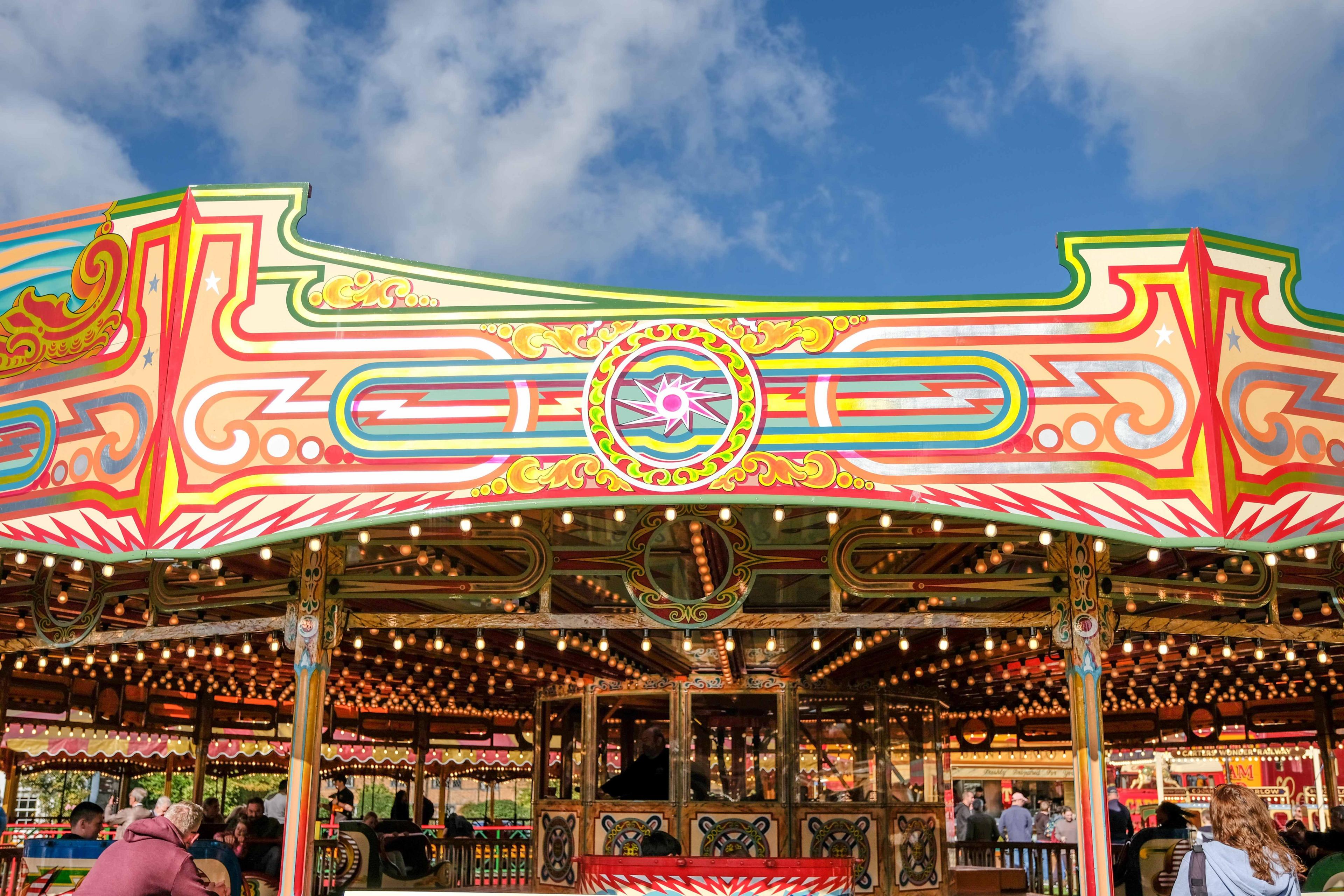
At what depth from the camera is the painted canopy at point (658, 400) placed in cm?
790

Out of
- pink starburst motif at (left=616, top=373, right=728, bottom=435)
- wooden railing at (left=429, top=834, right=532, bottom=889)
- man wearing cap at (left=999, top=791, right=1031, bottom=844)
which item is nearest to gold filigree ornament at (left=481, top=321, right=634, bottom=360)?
pink starburst motif at (left=616, top=373, right=728, bottom=435)

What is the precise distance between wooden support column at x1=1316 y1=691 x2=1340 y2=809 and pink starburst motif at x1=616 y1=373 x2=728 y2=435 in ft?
47.6

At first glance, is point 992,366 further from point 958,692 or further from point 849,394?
point 958,692

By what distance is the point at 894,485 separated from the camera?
7.87 meters

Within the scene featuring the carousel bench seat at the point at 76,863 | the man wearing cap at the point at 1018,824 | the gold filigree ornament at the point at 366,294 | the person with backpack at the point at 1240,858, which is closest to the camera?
the person with backpack at the point at 1240,858

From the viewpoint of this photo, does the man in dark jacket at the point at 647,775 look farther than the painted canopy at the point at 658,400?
Yes

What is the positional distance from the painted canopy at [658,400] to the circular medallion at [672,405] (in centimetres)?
2

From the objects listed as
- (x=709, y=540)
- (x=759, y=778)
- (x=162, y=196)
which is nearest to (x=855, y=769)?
(x=759, y=778)

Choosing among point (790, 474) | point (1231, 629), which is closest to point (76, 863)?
point (790, 474)

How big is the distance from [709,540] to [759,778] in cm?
310

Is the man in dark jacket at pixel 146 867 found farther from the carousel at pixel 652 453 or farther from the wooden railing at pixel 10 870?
the wooden railing at pixel 10 870

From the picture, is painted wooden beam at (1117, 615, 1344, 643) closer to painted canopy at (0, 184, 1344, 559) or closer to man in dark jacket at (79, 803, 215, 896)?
painted canopy at (0, 184, 1344, 559)

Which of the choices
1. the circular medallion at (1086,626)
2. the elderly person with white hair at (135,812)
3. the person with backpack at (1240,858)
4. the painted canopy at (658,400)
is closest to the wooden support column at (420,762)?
the elderly person with white hair at (135,812)


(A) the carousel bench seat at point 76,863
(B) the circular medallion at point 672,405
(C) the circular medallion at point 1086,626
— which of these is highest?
(B) the circular medallion at point 672,405
